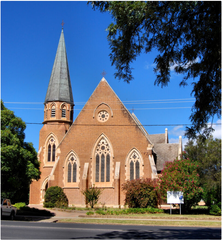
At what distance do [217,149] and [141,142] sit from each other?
26.6 feet

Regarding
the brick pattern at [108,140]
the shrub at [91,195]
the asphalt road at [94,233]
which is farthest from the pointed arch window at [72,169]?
the asphalt road at [94,233]

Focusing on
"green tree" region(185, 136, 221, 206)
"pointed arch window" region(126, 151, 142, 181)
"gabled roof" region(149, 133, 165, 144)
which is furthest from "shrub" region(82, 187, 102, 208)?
"gabled roof" region(149, 133, 165, 144)

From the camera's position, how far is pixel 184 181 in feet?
85.3

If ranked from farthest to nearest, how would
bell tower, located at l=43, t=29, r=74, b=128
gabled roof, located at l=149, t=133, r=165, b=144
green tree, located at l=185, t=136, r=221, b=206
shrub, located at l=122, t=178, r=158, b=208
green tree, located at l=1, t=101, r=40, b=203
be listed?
gabled roof, located at l=149, t=133, r=165, b=144 < bell tower, located at l=43, t=29, r=74, b=128 < shrub, located at l=122, t=178, r=158, b=208 < green tree, located at l=185, t=136, r=221, b=206 < green tree, located at l=1, t=101, r=40, b=203

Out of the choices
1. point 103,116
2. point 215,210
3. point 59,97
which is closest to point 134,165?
point 103,116

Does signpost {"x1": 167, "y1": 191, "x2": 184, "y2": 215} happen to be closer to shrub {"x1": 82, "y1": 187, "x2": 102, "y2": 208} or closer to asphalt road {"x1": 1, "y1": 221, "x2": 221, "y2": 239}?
shrub {"x1": 82, "y1": 187, "x2": 102, "y2": 208}

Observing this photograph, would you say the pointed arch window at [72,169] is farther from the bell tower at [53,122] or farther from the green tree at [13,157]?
the green tree at [13,157]

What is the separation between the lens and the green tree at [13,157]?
21.0 m

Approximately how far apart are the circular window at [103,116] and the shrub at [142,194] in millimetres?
9053

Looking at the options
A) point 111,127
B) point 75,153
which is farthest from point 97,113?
point 75,153

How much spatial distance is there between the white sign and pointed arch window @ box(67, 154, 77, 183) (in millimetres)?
12957

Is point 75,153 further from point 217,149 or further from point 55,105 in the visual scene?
point 217,149

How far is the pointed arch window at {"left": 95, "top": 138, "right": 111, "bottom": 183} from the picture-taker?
34.4 metres

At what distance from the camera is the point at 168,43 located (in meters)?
8.08
